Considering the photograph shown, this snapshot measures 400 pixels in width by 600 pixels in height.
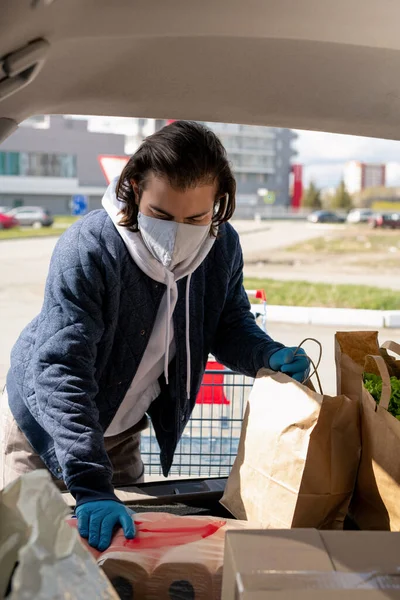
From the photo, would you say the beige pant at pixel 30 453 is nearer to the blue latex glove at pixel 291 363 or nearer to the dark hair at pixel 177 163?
the blue latex glove at pixel 291 363

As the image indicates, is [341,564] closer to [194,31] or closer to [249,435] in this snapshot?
[249,435]

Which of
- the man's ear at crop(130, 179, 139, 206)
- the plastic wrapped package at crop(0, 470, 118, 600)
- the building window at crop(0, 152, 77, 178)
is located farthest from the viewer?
the building window at crop(0, 152, 77, 178)

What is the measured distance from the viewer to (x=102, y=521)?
135 centimetres

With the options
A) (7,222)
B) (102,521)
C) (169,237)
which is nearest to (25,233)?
(7,222)

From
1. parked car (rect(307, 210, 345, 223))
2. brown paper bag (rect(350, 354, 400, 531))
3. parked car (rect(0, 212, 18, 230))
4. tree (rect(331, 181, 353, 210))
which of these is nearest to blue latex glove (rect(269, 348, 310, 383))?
brown paper bag (rect(350, 354, 400, 531))

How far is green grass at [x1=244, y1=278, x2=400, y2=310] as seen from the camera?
13375 millimetres

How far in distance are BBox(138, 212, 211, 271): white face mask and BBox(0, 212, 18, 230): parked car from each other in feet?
82.0

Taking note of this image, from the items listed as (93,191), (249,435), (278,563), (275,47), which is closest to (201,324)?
(249,435)

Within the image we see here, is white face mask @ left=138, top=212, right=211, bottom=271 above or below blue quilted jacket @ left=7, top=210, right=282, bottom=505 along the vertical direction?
above

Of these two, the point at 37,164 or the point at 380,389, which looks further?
the point at 37,164

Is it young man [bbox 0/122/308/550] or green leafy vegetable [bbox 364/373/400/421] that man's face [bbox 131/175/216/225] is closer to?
young man [bbox 0/122/308/550]

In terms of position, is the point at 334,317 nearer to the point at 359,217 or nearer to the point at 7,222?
the point at 7,222

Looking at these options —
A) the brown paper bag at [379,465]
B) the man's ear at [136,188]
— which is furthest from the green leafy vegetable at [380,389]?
the man's ear at [136,188]

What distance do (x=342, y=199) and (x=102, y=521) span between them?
36.2 m
